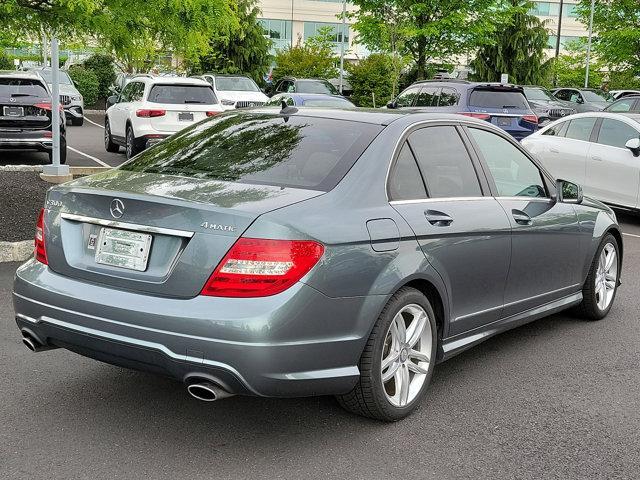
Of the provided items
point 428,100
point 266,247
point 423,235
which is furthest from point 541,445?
point 428,100

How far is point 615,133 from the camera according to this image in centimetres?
1214

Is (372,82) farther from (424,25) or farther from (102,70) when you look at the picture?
(102,70)

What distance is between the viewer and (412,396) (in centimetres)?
449

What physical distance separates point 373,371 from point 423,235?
2.54 feet

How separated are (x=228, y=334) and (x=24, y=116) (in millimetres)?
12055

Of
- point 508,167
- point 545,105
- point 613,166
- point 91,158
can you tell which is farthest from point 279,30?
point 508,167

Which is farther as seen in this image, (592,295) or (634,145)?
(634,145)

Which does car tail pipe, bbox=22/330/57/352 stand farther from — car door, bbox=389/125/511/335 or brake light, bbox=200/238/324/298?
car door, bbox=389/125/511/335

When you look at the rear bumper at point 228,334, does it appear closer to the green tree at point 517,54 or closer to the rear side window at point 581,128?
the rear side window at point 581,128

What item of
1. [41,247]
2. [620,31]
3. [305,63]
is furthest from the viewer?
[305,63]

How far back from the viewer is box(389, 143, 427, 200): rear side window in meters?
4.45

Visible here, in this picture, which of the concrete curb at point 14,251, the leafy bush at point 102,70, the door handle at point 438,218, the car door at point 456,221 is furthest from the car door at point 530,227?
the leafy bush at point 102,70

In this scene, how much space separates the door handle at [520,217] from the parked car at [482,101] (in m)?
11.3

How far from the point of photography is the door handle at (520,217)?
528 centimetres
